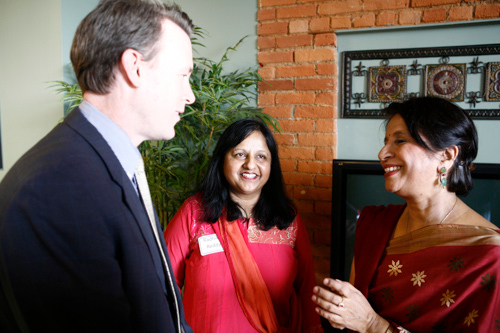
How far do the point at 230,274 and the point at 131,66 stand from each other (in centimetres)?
113

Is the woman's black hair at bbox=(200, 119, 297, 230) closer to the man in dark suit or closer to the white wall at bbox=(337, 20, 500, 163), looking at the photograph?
the white wall at bbox=(337, 20, 500, 163)

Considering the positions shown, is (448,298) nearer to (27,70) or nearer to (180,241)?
(180,241)

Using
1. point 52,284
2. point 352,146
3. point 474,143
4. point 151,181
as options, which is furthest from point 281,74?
point 52,284

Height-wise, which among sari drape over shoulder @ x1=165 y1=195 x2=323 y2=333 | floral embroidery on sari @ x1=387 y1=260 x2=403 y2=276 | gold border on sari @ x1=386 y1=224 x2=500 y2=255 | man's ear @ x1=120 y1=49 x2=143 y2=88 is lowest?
sari drape over shoulder @ x1=165 y1=195 x2=323 y2=333

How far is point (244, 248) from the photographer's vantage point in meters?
1.65

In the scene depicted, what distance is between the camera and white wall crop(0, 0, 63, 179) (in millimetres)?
2723

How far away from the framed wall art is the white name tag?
1.28m

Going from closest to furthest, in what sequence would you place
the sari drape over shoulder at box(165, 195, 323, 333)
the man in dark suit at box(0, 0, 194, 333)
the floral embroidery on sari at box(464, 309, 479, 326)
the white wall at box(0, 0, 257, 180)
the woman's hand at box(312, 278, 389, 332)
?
1. the man in dark suit at box(0, 0, 194, 333)
2. the floral embroidery on sari at box(464, 309, 479, 326)
3. the woman's hand at box(312, 278, 389, 332)
4. the sari drape over shoulder at box(165, 195, 323, 333)
5. the white wall at box(0, 0, 257, 180)

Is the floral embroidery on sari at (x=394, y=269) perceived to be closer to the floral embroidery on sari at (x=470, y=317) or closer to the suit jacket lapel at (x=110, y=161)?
the floral embroidery on sari at (x=470, y=317)

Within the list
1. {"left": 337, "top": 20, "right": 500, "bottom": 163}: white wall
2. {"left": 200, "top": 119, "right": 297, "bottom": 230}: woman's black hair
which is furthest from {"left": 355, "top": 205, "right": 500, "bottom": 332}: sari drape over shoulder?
{"left": 337, "top": 20, "right": 500, "bottom": 163}: white wall

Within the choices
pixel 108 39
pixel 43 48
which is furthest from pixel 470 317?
pixel 43 48

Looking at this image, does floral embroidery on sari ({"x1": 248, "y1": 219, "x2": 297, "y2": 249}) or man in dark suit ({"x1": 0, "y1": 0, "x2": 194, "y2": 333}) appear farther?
floral embroidery on sari ({"x1": 248, "y1": 219, "x2": 297, "y2": 249})

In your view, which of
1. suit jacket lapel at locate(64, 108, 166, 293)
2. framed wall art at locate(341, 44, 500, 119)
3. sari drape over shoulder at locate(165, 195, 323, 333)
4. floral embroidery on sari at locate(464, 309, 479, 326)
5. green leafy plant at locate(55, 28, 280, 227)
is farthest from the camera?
green leafy plant at locate(55, 28, 280, 227)

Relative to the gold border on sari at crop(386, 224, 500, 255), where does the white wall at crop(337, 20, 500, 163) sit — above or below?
above
